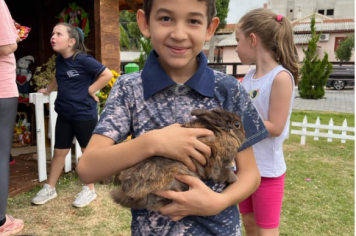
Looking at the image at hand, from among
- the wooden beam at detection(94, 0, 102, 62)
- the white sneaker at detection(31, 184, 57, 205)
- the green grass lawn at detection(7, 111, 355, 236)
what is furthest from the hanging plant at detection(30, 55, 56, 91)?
the white sneaker at detection(31, 184, 57, 205)

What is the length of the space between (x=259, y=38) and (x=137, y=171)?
5.90 feet

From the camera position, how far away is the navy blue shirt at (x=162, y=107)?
4.66ft

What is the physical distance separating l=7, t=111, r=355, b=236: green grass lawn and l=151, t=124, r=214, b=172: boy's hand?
8.48ft

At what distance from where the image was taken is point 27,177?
195 inches

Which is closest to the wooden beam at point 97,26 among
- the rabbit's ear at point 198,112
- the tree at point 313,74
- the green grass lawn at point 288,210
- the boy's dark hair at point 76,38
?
the boy's dark hair at point 76,38

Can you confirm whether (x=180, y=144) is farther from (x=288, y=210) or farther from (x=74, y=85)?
(x=288, y=210)

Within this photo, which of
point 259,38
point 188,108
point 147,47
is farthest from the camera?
point 147,47

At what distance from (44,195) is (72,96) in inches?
55.0

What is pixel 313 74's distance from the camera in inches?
689

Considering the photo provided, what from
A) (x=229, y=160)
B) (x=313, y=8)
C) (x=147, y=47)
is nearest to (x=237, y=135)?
(x=229, y=160)

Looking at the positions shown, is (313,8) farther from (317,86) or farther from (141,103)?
(141,103)

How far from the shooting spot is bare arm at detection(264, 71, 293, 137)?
7.98 feet

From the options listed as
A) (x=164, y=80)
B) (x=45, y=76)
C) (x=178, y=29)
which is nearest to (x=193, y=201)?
(x=164, y=80)

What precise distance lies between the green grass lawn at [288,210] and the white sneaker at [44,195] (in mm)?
68
